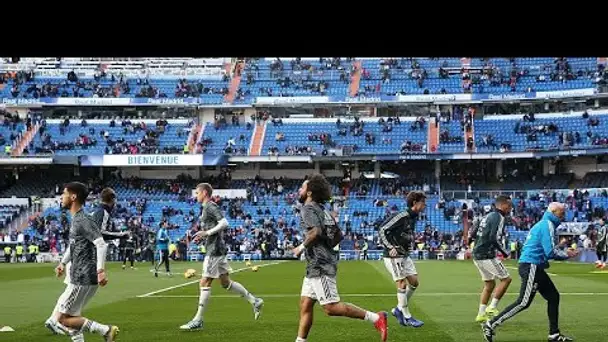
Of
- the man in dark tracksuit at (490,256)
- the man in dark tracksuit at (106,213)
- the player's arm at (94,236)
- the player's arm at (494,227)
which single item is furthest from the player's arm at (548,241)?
the man in dark tracksuit at (106,213)

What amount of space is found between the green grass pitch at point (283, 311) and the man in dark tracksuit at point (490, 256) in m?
0.39

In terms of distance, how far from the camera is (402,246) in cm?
1492

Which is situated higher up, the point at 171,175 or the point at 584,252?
the point at 171,175

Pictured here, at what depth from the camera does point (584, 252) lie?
4394 cm

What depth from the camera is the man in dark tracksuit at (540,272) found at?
40.0 feet

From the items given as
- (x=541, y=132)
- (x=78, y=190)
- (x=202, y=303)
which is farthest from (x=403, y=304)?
(x=541, y=132)

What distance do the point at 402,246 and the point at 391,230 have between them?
36cm

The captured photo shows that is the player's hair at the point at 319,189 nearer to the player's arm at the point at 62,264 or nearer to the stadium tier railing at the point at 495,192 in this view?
the player's arm at the point at 62,264

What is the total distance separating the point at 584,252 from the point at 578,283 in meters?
20.2

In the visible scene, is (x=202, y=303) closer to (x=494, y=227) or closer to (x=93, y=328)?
(x=93, y=328)

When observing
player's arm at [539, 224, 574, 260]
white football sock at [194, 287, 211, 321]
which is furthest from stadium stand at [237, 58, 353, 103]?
player's arm at [539, 224, 574, 260]
